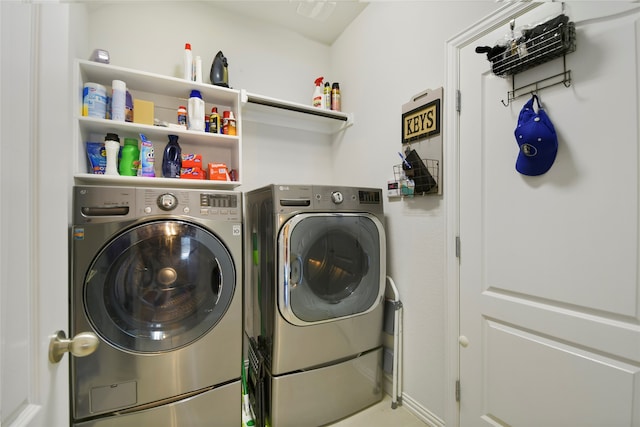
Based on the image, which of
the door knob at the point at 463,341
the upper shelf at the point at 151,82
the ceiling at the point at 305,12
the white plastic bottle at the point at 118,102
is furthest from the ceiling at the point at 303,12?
the door knob at the point at 463,341

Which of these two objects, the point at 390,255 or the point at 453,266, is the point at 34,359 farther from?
the point at 390,255

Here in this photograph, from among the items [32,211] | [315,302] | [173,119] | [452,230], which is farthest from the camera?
[173,119]

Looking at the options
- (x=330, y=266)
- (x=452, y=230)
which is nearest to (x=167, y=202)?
(x=330, y=266)

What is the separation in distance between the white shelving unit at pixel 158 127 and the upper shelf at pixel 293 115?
17cm

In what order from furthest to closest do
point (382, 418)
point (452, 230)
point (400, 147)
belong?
point (400, 147) < point (382, 418) < point (452, 230)

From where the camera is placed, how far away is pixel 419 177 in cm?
157

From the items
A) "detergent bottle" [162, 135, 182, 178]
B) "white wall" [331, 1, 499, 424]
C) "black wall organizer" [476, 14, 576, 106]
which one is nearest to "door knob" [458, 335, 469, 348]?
"white wall" [331, 1, 499, 424]

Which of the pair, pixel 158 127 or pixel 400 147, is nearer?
pixel 158 127

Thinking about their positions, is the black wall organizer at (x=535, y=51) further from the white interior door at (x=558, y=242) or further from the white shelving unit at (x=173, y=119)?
the white shelving unit at (x=173, y=119)

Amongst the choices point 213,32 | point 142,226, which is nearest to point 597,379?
point 142,226

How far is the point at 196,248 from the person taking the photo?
1.36 metres

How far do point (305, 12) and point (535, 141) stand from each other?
75.0 inches

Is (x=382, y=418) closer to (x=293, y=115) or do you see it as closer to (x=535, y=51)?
(x=535, y=51)

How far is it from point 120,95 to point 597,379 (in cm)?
257
